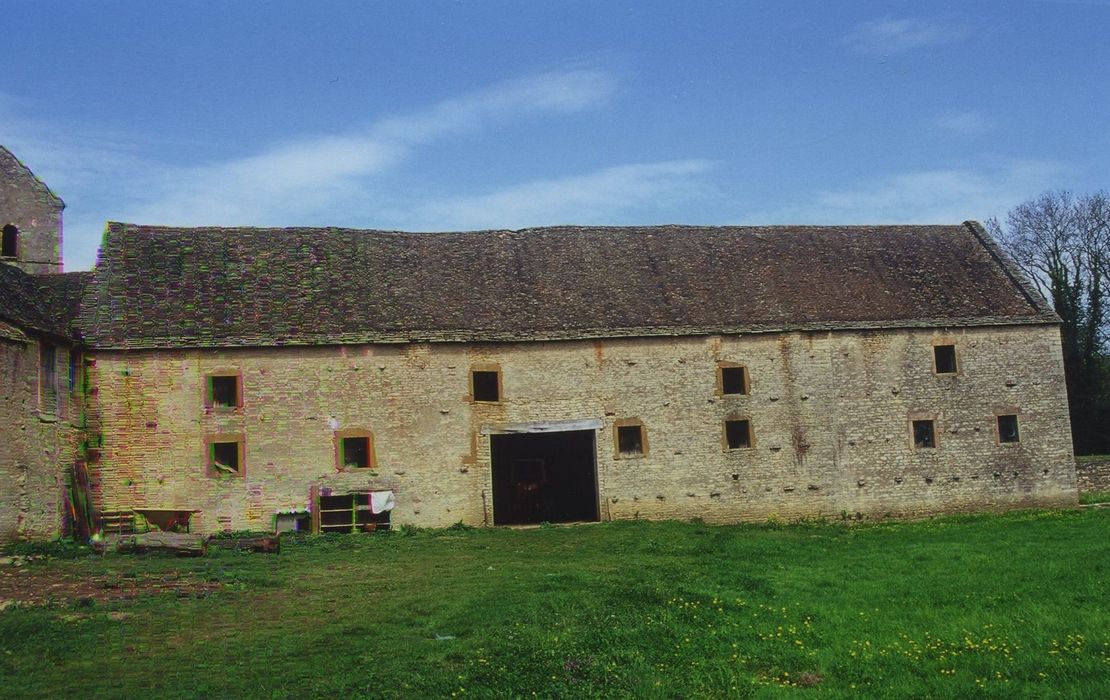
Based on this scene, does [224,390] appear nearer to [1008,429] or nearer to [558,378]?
[558,378]

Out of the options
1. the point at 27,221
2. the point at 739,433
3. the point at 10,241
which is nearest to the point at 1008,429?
the point at 739,433

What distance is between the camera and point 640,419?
27.3 meters

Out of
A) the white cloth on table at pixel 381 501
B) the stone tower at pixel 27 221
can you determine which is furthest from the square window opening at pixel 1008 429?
the stone tower at pixel 27 221

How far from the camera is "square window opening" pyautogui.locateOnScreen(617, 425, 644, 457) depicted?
89.4 feet

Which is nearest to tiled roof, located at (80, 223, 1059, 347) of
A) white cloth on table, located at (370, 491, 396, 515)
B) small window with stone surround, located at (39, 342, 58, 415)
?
small window with stone surround, located at (39, 342, 58, 415)

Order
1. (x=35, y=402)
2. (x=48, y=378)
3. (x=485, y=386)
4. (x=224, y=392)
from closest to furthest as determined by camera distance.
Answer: (x=35, y=402) → (x=48, y=378) → (x=224, y=392) → (x=485, y=386)

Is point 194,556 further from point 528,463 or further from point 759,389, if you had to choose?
point 759,389

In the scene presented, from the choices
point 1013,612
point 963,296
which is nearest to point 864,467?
point 963,296

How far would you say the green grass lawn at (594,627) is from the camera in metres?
10.4

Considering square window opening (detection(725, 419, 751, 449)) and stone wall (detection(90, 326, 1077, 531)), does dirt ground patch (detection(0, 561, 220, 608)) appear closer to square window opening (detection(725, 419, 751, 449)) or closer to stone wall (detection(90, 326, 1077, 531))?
stone wall (detection(90, 326, 1077, 531))

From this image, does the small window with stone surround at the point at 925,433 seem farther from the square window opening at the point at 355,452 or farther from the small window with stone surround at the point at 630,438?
the square window opening at the point at 355,452

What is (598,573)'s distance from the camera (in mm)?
17203

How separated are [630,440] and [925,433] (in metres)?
8.66

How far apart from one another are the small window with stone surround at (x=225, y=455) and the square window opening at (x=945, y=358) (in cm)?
1947
